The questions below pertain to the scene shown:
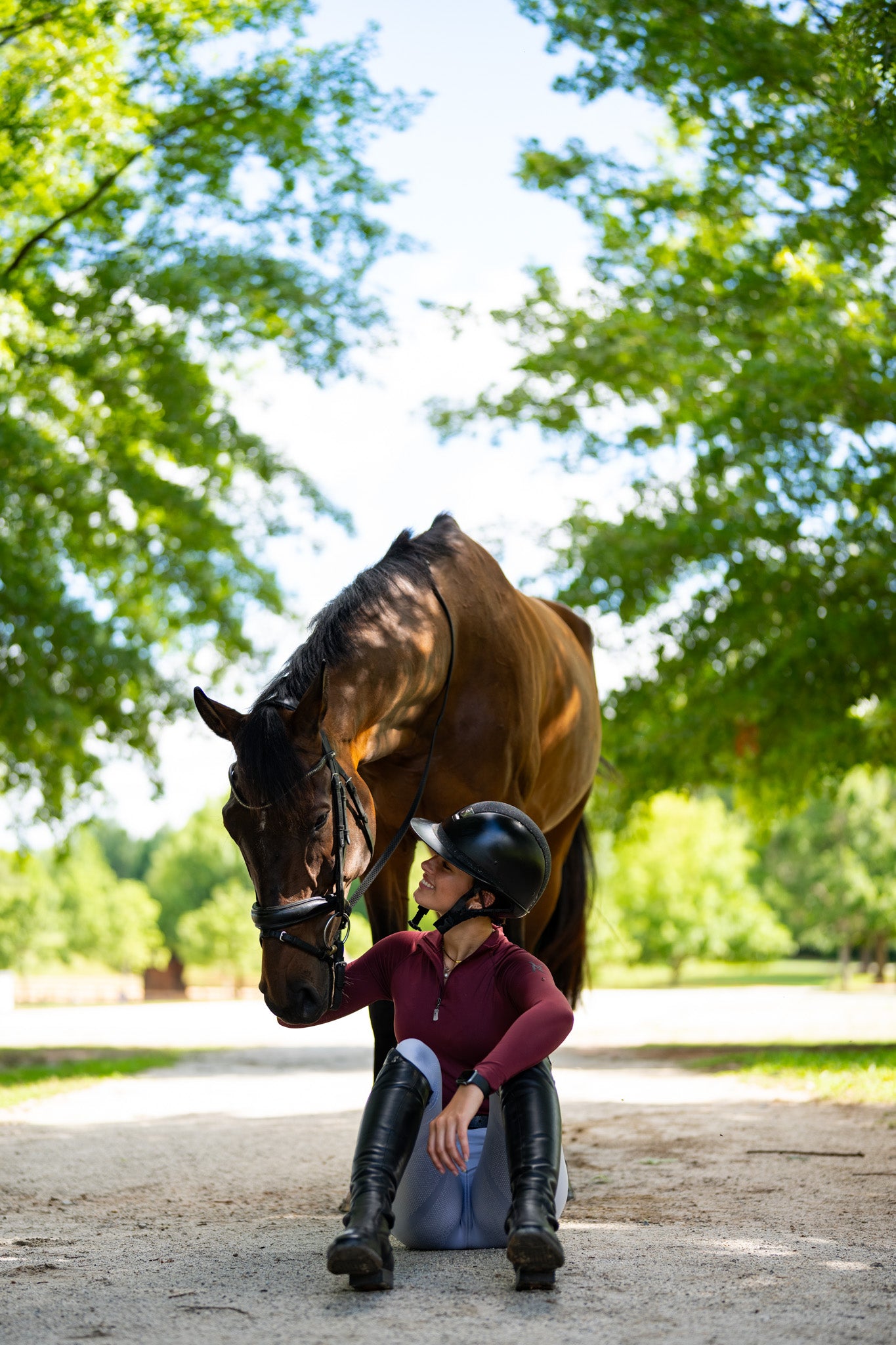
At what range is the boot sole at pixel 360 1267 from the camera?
2768mm

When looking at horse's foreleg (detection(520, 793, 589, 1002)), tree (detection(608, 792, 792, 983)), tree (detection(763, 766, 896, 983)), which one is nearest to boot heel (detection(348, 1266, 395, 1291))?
horse's foreleg (detection(520, 793, 589, 1002))

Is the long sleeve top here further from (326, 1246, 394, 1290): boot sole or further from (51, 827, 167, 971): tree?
(51, 827, 167, 971): tree

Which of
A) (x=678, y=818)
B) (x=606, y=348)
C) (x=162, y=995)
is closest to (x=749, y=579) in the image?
(x=606, y=348)

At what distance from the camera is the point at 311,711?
324 cm

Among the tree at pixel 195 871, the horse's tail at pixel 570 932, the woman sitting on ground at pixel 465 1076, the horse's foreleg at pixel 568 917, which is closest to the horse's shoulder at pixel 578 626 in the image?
the horse's foreleg at pixel 568 917

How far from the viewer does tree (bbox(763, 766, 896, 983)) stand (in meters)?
32.4

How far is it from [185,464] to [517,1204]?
378 inches

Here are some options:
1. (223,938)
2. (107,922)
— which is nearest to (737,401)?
(223,938)

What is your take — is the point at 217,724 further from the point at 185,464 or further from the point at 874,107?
the point at 185,464

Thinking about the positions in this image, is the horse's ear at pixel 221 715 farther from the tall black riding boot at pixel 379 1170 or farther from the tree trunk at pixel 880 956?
the tree trunk at pixel 880 956

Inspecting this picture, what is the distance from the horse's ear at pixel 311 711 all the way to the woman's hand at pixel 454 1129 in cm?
100

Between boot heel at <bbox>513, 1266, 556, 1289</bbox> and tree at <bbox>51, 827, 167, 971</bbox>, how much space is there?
4022cm

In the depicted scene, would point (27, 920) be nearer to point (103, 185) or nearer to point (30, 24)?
point (103, 185)

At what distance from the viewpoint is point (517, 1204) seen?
2.85 m
